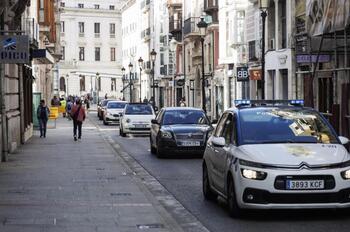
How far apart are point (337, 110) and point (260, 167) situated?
15.5 m

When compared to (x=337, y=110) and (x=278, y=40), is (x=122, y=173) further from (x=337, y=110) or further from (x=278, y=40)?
(x=278, y=40)

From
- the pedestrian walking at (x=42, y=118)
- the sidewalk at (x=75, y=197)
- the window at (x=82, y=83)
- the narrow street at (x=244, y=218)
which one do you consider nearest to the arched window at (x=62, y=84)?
the window at (x=82, y=83)

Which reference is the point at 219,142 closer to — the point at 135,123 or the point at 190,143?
the point at 190,143

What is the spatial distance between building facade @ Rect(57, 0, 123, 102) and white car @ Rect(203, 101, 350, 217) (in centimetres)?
10750

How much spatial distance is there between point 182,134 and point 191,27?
1540 inches

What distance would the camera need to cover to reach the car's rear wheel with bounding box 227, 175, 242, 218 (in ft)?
36.0

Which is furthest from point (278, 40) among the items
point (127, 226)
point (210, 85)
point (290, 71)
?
point (127, 226)

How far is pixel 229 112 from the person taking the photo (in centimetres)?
1266

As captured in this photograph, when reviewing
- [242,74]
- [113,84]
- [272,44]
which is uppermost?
[272,44]

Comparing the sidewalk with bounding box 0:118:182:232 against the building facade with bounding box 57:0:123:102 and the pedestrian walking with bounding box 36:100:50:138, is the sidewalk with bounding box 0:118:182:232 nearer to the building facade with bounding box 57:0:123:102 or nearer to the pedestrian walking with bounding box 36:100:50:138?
the pedestrian walking with bounding box 36:100:50:138

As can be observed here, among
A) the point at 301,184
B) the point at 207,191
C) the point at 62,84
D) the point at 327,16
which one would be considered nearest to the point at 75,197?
the point at 207,191

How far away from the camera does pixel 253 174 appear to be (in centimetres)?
1062

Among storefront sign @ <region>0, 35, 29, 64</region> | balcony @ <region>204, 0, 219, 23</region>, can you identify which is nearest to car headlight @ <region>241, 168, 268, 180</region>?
storefront sign @ <region>0, 35, 29, 64</region>

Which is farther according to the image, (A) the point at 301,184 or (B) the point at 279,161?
(B) the point at 279,161
